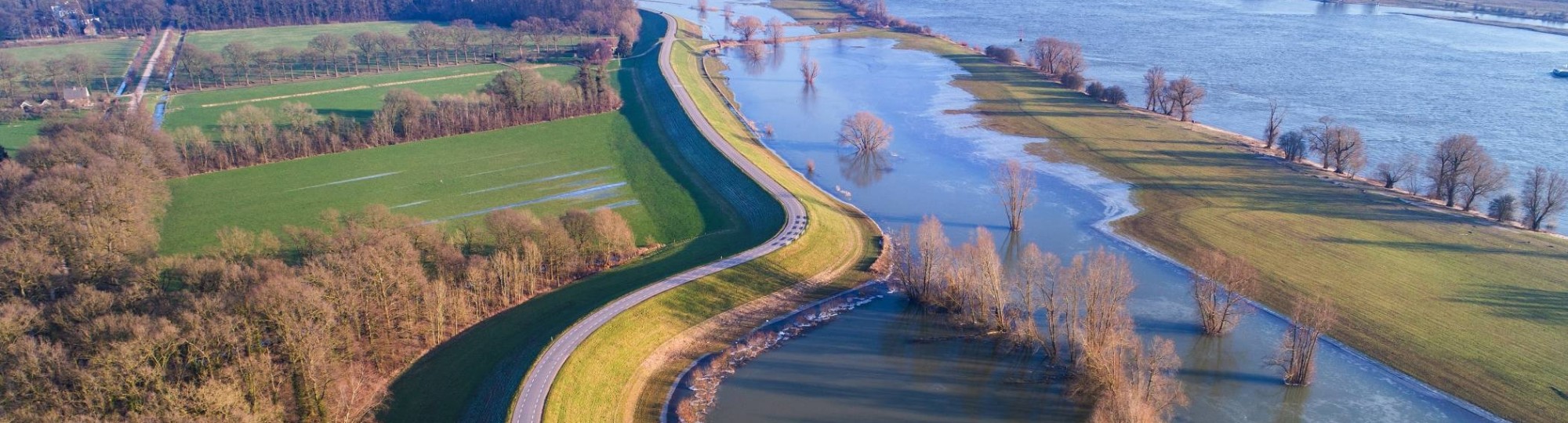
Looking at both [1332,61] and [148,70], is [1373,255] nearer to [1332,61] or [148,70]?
[1332,61]

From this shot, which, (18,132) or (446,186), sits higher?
(18,132)

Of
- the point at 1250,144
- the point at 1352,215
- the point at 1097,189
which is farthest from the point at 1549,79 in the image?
the point at 1097,189

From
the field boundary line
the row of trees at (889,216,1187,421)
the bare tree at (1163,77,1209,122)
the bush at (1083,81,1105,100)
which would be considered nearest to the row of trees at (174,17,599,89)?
the field boundary line

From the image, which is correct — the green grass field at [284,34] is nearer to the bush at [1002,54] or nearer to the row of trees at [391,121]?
the row of trees at [391,121]

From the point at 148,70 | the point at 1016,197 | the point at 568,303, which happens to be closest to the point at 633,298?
the point at 568,303

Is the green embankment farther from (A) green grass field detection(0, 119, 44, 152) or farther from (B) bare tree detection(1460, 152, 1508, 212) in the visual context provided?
(A) green grass field detection(0, 119, 44, 152)

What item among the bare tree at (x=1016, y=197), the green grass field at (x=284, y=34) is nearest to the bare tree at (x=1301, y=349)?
the bare tree at (x=1016, y=197)
